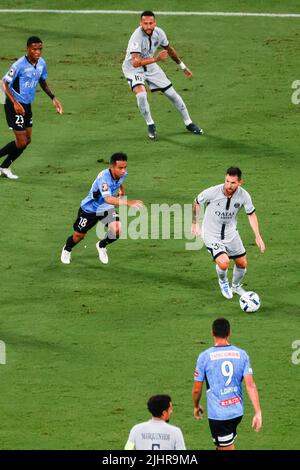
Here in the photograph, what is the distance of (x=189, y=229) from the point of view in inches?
1049

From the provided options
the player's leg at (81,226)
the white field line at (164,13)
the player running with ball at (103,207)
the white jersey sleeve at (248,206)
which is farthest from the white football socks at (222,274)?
the white field line at (164,13)

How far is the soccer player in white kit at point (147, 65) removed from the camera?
30.0m

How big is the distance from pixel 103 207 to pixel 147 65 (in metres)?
7.12

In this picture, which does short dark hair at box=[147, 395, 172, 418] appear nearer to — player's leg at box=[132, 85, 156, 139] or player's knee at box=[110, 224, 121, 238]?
player's knee at box=[110, 224, 121, 238]

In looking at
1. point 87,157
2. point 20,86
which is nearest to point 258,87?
point 87,157

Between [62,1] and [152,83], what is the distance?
462 inches

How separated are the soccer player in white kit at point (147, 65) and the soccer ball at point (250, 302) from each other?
8358 millimetres

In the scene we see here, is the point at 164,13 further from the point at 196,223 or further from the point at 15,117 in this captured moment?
the point at 196,223

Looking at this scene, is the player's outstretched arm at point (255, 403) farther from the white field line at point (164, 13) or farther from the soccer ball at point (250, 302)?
the white field line at point (164, 13)

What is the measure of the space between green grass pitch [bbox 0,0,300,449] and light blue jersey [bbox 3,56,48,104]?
1971 millimetres

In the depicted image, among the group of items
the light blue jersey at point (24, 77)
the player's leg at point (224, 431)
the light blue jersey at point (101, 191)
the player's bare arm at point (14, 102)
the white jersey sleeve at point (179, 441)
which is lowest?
the white jersey sleeve at point (179, 441)

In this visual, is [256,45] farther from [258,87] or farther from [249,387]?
[249,387]

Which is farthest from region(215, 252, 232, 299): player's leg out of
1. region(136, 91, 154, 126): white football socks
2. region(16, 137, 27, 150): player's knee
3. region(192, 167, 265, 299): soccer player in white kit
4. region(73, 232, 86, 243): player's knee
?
region(136, 91, 154, 126): white football socks

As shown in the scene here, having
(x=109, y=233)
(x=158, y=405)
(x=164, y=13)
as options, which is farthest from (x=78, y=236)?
(x=164, y=13)
